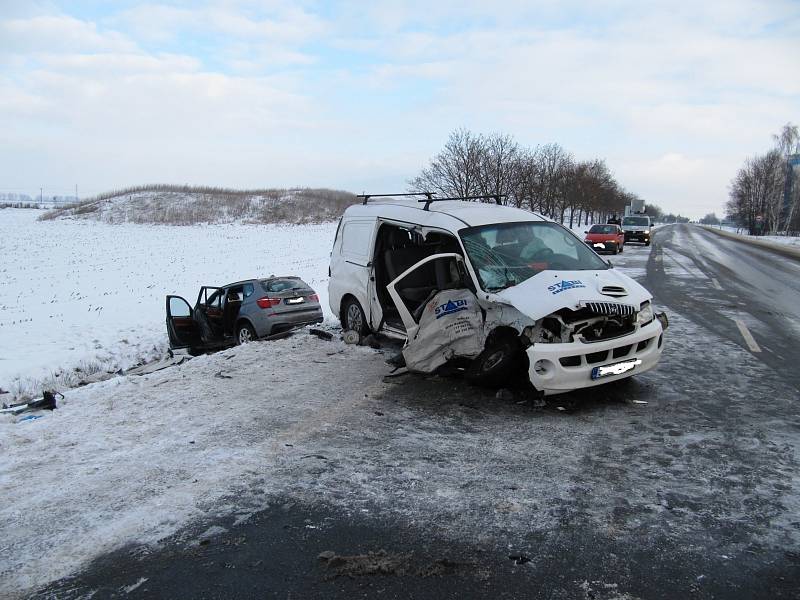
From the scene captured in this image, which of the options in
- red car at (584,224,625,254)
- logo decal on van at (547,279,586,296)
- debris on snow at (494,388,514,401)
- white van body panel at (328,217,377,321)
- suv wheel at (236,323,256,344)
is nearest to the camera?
logo decal on van at (547,279,586,296)

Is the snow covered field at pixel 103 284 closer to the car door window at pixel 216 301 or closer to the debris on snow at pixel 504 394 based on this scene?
the car door window at pixel 216 301

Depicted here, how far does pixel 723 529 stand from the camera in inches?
129

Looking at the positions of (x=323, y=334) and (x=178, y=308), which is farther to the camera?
(x=178, y=308)

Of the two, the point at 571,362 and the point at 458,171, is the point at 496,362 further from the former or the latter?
the point at 458,171

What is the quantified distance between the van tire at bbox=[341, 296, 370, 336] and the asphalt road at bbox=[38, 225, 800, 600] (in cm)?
246

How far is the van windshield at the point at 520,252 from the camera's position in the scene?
6.23 metres

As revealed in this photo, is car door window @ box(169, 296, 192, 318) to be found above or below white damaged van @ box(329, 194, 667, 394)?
below

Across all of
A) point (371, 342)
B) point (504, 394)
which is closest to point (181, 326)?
point (371, 342)

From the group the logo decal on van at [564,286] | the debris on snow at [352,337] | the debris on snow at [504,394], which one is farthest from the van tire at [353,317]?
the logo decal on van at [564,286]

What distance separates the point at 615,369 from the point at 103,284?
65.9 ft

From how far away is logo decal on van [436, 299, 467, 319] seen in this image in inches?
239

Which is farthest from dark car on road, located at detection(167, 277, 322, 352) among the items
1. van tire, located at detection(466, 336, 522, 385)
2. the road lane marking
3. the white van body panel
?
the road lane marking

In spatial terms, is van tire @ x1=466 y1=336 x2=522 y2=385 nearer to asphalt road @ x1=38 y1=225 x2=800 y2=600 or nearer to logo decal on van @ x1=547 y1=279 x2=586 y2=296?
asphalt road @ x1=38 y1=225 x2=800 y2=600

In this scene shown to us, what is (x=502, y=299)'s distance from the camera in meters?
5.69
